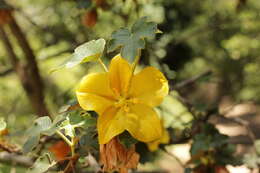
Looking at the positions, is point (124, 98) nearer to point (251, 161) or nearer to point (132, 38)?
point (132, 38)

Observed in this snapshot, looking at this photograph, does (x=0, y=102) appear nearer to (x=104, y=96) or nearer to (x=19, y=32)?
(x=19, y=32)

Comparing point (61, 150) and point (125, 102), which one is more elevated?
point (125, 102)

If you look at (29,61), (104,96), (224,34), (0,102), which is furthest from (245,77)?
(104,96)

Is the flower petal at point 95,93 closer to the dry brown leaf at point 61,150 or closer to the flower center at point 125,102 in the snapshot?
the flower center at point 125,102

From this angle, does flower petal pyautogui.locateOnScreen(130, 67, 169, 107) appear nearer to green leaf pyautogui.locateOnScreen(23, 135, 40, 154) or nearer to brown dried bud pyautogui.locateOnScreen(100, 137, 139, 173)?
brown dried bud pyautogui.locateOnScreen(100, 137, 139, 173)

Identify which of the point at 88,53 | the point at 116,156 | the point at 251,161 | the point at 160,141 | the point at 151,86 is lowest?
the point at 251,161

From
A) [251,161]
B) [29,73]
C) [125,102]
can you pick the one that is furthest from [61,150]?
[29,73]

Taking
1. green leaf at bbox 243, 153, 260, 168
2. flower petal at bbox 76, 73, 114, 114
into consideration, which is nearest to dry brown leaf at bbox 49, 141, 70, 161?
flower petal at bbox 76, 73, 114, 114
